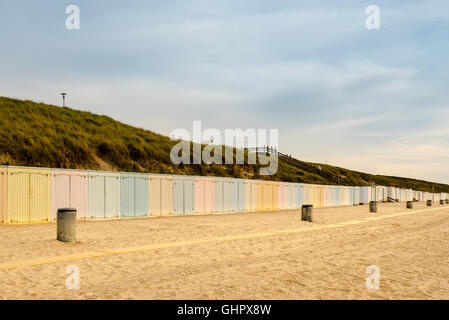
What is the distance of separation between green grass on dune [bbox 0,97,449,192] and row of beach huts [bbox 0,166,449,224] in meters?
Result: 8.73

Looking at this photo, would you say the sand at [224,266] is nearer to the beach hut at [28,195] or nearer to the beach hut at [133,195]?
the beach hut at [28,195]

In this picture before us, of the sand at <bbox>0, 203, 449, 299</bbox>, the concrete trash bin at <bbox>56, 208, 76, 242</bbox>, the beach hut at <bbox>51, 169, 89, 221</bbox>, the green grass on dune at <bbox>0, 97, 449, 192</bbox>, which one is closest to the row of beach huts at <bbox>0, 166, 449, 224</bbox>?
the beach hut at <bbox>51, 169, 89, 221</bbox>

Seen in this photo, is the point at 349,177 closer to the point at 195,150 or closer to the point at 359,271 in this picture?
the point at 195,150

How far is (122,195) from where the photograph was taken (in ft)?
78.7

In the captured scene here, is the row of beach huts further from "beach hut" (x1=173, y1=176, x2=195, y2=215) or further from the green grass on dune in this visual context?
the green grass on dune

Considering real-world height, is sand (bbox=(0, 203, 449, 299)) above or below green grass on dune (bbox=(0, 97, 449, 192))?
below

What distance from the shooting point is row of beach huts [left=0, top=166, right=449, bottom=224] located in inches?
754

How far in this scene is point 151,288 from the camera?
7176 millimetres

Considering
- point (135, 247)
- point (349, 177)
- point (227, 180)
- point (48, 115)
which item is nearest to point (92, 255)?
point (135, 247)

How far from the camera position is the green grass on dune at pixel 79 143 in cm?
3188

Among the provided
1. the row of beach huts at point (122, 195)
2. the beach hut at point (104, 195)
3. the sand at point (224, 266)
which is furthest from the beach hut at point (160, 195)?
the sand at point (224, 266)

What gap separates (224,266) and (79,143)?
96.1 ft

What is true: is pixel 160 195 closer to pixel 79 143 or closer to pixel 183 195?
pixel 183 195

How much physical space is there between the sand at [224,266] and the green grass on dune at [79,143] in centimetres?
1731
